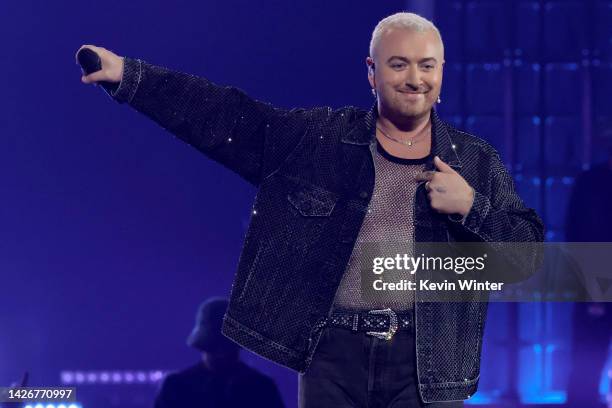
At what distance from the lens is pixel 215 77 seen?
200 inches

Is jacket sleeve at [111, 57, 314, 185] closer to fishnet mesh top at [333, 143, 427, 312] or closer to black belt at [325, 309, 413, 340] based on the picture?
fishnet mesh top at [333, 143, 427, 312]

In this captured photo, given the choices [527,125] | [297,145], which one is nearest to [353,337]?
[297,145]

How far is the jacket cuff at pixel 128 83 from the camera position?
258 centimetres

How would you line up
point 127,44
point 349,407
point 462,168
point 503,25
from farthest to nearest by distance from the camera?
point 503,25 < point 127,44 < point 462,168 < point 349,407

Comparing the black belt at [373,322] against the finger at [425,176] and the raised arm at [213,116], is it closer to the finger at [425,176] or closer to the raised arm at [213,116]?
the finger at [425,176]

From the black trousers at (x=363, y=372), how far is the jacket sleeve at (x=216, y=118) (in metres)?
0.51

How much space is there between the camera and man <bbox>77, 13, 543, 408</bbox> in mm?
2449

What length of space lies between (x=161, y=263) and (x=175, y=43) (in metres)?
1.13

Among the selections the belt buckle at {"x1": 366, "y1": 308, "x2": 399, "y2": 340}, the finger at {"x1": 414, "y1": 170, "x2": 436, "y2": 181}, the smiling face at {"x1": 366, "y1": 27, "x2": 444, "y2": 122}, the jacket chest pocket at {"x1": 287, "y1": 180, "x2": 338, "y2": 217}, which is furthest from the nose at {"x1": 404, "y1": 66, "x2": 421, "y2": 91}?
the belt buckle at {"x1": 366, "y1": 308, "x2": 399, "y2": 340}

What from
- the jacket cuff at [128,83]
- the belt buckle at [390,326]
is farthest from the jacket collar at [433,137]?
the jacket cuff at [128,83]

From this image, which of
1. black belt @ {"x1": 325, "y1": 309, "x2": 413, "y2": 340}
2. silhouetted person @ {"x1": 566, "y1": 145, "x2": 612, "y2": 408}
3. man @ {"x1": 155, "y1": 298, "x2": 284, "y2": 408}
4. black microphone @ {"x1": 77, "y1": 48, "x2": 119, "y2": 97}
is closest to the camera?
black belt @ {"x1": 325, "y1": 309, "x2": 413, "y2": 340}

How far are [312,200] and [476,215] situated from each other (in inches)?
16.6

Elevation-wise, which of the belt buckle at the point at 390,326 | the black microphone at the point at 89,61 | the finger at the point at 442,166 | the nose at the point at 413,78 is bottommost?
the belt buckle at the point at 390,326

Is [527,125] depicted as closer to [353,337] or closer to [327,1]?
[327,1]
